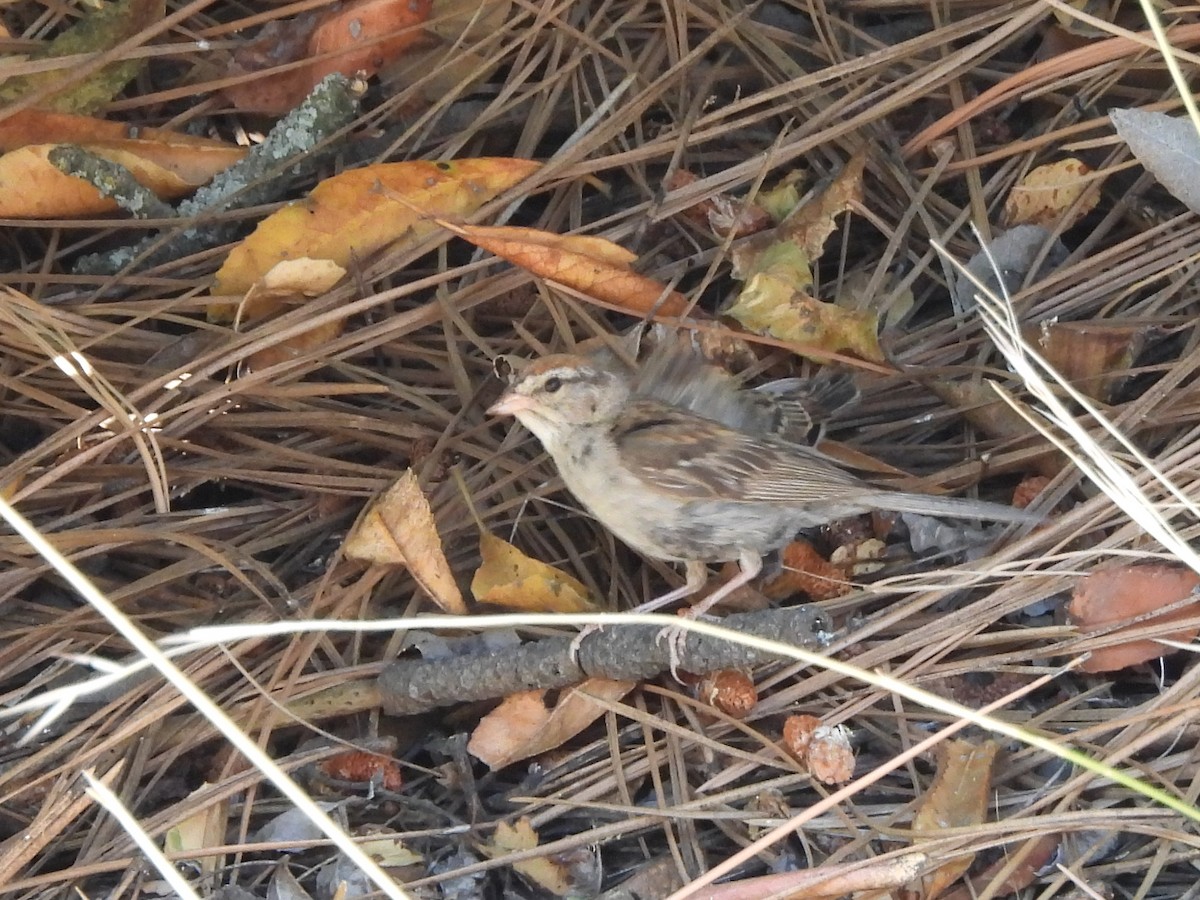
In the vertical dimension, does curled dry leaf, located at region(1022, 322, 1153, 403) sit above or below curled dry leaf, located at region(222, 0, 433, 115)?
below

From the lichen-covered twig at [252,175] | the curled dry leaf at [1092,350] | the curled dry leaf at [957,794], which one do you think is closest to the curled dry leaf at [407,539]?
the lichen-covered twig at [252,175]

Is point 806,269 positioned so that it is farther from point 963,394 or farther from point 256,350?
point 256,350

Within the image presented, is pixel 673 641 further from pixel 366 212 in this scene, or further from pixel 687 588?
pixel 366 212

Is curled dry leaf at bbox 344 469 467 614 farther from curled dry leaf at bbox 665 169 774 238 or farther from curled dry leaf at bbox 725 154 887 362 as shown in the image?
curled dry leaf at bbox 665 169 774 238

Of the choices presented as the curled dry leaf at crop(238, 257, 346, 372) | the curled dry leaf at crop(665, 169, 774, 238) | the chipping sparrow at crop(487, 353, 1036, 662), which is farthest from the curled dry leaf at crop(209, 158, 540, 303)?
the chipping sparrow at crop(487, 353, 1036, 662)

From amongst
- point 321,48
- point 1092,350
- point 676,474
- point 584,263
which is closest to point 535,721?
point 676,474
